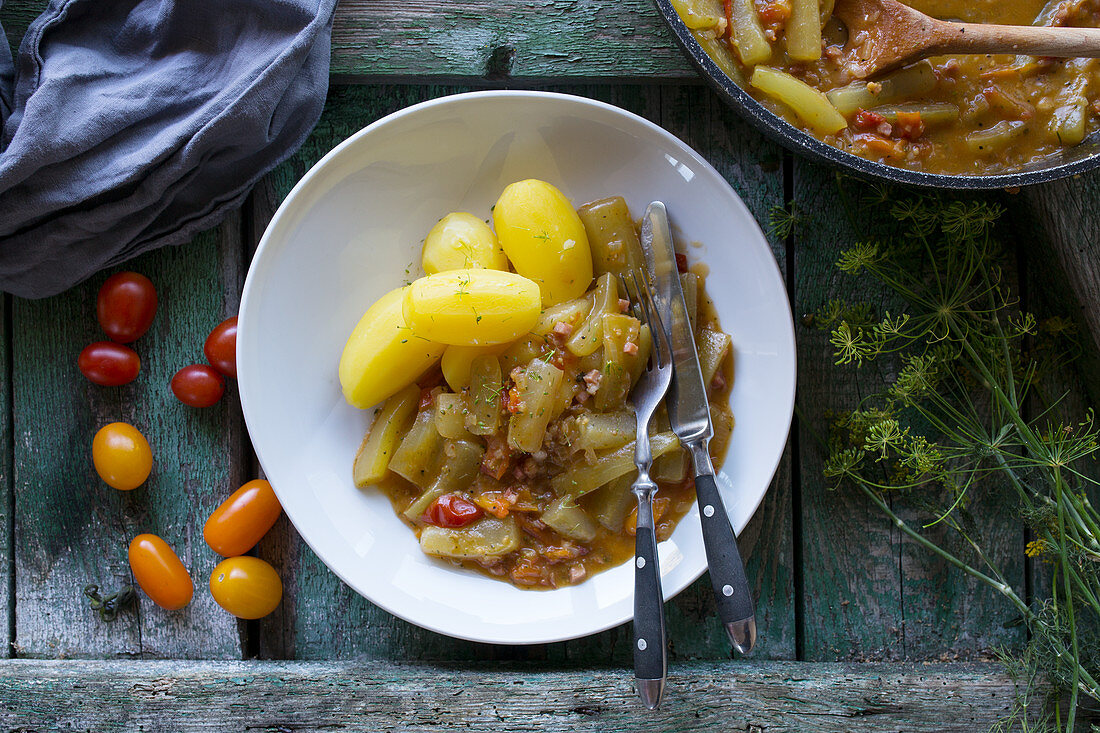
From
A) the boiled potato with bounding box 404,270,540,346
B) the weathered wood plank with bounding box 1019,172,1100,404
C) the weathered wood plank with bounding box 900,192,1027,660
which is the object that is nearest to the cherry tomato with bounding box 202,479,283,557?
the boiled potato with bounding box 404,270,540,346

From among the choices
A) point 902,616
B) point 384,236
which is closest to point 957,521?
point 902,616

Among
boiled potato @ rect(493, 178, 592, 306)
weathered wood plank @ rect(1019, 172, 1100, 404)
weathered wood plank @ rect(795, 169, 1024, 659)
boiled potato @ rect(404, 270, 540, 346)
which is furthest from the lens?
weathered wood plank @ rect(795, 169, 1024, 659)

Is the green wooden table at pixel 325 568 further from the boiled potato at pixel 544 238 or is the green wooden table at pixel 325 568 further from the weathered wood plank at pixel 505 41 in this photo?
the boiled potato at pixel 544 238

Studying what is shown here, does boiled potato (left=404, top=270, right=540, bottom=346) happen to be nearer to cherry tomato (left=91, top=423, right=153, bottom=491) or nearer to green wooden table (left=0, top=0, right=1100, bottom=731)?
green wooden table (left=0, top=0, right=1100, bottom=731)

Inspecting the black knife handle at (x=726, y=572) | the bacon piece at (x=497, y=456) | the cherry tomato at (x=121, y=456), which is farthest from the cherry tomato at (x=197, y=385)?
the black knife handle at (x=726, y=572)

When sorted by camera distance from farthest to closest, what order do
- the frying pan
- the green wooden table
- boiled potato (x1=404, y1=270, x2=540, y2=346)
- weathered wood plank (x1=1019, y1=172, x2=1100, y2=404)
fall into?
1. the green wooden table
2. weathered wood plank (x1=1019, y1=172, x2=1100, y2=404)
3. boiled potato (x1=404, y1=270, x2=540, y2=346)
4. the frying pan

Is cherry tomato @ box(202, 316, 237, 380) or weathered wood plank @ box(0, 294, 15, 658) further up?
cherry tomato @ box(202, 316, 237, 380)

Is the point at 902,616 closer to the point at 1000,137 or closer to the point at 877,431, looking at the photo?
the point at 877,431

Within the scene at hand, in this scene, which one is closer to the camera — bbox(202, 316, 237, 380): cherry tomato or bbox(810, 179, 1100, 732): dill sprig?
bbox(810, 179, 1100, 732): dill sprig
